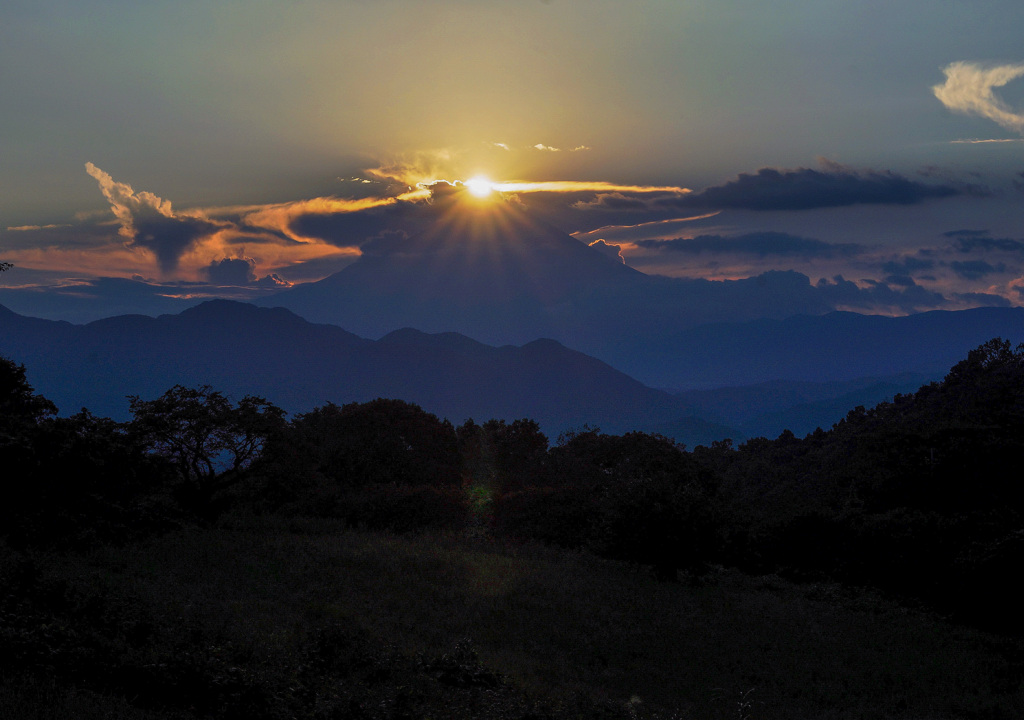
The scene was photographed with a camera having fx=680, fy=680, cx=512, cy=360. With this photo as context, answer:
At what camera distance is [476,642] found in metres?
14.9

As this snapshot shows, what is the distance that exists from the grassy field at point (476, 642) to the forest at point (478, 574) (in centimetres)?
7

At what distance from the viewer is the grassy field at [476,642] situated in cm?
1050

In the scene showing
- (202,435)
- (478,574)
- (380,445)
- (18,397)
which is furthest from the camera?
(380,445)

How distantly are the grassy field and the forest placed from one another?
0.07 m

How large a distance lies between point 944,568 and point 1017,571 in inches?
97.6

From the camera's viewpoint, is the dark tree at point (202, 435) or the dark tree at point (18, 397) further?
the dark tree at point (202, 435)

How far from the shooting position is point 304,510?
30031 mm

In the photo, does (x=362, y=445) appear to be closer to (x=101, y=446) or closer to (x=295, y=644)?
(x=101, y=446)

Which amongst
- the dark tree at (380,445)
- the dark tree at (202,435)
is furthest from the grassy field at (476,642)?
the dark tree at (380,445)

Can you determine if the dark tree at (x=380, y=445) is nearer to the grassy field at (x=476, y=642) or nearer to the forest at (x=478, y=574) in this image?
the forest at (x=478, y=574)

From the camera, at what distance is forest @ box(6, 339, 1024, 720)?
11.1 m

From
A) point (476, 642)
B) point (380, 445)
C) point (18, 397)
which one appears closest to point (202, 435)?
point (18, 397)

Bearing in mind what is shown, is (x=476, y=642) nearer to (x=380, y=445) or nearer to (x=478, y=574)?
(x=478, y=574)

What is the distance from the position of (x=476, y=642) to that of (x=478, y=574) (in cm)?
602
